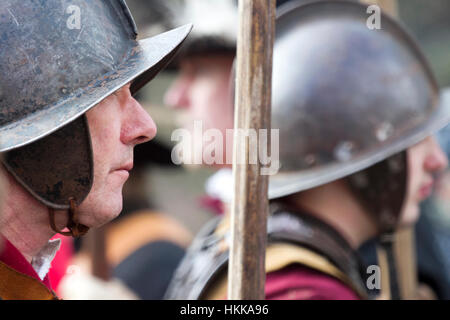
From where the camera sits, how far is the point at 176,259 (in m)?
4.95

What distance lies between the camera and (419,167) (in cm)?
303

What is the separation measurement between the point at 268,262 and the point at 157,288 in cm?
231

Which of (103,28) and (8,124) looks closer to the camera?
(8,124)

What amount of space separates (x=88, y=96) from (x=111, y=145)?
0.15 meters

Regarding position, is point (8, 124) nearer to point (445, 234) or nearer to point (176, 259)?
point (176, 259)

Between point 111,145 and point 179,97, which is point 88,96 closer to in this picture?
point 111,145

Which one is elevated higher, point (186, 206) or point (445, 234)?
point (186, 206)

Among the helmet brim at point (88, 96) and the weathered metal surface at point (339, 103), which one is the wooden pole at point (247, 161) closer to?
the helmet brim at point (88, 96)

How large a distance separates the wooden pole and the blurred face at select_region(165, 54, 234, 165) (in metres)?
2.11

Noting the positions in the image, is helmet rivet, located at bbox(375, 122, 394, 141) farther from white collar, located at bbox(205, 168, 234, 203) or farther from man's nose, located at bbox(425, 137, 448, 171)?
white collar, located at bbox(205, 168, 234, 203)

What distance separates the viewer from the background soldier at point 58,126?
5.64 ft

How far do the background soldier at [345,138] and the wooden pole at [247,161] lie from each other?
0.97 m

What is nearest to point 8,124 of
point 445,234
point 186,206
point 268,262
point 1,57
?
point 1,57

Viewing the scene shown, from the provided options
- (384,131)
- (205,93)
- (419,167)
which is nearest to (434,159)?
(419,167)
